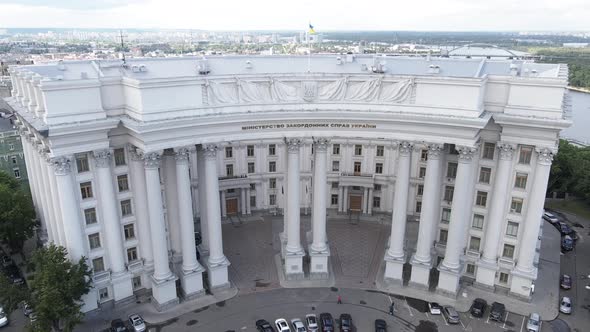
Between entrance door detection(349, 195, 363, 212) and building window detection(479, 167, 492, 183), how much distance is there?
25730mm

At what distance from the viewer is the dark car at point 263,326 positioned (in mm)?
43938

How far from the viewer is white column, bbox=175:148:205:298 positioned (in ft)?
146

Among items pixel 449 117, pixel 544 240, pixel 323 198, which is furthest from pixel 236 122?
pixel 544 240

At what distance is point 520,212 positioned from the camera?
4753cm

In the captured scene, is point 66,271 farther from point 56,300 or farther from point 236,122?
point 236,122

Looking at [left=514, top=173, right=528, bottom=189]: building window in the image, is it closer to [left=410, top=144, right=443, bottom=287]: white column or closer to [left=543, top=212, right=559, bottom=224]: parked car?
[left=410, top=144, right=443, bottom=287]: white column

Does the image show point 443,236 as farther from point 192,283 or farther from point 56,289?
point 56,289

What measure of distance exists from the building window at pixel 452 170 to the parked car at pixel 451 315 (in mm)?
14403

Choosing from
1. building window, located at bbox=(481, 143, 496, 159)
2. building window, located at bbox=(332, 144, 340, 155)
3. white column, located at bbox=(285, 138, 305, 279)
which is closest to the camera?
building window, located at bbox=(481, 143, 496, 159)

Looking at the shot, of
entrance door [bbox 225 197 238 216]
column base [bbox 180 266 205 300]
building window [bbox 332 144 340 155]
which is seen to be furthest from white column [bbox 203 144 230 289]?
building window [bbox 332 144 340 155]

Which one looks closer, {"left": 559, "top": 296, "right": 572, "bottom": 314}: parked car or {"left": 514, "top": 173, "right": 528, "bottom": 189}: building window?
{"left": 514, "top": 173, "right": 528, "bottom": 189}: building window


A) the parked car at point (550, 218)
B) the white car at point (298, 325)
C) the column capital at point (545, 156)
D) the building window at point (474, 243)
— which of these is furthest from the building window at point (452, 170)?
the parked car at point (550, 218)

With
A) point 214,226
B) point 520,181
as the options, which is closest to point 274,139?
point 214,226

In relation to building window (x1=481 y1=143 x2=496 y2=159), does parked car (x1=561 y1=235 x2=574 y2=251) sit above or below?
below
